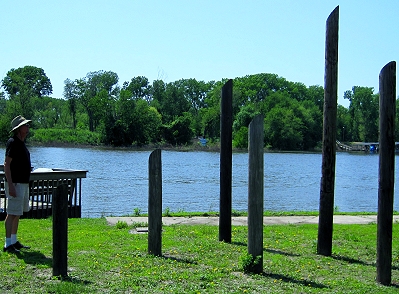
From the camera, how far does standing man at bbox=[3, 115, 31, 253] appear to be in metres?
8.70

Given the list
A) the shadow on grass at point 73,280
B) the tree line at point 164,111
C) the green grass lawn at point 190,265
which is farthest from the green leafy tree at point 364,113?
the shadow on grass at point 73,280

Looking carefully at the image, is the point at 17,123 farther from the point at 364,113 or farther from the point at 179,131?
the point at 364,113

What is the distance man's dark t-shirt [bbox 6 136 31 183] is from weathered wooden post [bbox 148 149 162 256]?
2.06 metres

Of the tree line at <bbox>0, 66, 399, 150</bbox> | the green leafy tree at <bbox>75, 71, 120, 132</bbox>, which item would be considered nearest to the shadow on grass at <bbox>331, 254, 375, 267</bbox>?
the tree line at <bbox>0, 66, 399, 150</bbox>

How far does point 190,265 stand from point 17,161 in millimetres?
3272

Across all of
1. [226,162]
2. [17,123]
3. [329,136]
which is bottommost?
[226,162]

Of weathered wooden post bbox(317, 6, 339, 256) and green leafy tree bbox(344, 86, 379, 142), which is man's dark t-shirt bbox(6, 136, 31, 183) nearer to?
weathered wooden post bbox(317, 6, 339, 256)

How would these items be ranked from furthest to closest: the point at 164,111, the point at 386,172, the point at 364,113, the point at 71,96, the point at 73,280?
the point at 364,113 → the point at 164,111 → the point at 71,96 → the point at 386,172 → the point at 73,280

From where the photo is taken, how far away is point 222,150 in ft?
33.5

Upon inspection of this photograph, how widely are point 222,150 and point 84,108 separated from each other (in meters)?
111

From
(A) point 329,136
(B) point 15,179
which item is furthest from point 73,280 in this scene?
(A) point 329,136

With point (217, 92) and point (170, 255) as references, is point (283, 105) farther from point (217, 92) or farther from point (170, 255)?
point (170, 255)

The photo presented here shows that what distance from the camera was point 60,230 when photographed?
7211mm

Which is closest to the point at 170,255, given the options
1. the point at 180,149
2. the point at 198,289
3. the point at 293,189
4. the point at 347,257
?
the point at 198,289
